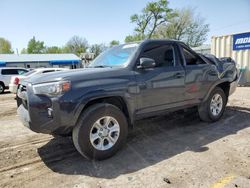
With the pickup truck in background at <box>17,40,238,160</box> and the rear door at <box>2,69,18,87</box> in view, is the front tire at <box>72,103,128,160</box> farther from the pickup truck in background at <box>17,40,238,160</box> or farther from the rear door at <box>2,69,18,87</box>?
the rear door at <box>2,69,18,87</box>

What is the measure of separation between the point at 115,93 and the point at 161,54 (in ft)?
4.94

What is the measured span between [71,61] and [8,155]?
4019 centimetres

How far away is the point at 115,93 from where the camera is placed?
12.3ft

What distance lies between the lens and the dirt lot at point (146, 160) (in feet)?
10.3

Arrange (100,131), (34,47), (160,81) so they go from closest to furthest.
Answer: (100,131), (160,81), (34,47)

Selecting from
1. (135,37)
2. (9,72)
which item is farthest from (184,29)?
(9,72)

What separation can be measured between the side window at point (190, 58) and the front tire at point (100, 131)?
212 centimetres

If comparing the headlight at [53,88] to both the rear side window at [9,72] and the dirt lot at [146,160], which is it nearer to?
the dirt lot at [146,160]

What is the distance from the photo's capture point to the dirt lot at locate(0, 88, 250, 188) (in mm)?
3131

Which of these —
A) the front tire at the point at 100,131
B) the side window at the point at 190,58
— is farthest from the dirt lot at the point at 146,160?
the side window at the point at 190,58

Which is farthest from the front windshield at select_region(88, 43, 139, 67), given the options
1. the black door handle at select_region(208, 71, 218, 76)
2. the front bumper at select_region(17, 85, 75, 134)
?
the black door handle at select_region(208, 71, 218, 76)

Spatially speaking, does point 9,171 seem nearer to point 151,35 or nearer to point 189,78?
point 189,78

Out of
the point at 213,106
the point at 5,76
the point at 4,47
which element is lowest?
the point at 213,106

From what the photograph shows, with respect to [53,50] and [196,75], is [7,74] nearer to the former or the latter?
[196,75]
